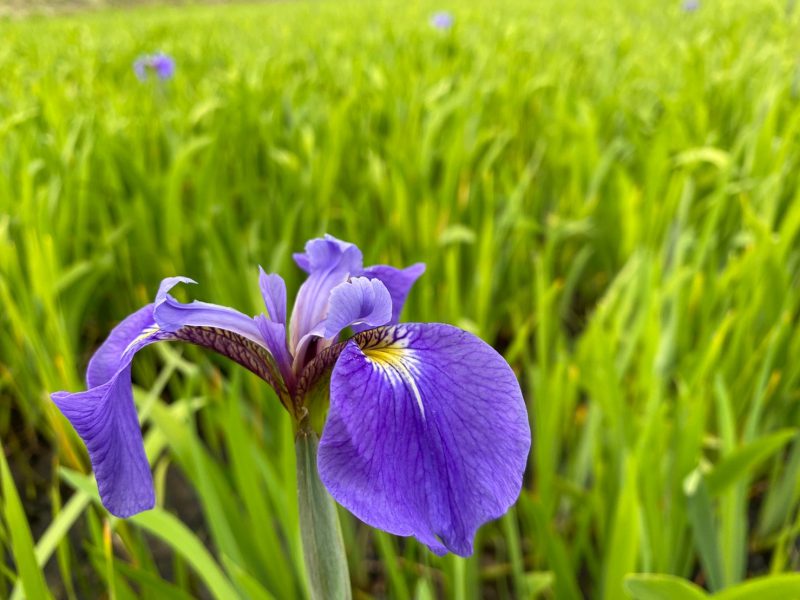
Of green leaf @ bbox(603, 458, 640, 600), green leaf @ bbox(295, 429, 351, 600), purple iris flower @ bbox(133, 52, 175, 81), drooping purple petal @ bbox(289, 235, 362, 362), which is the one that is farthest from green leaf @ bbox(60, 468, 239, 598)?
purple iris flower @ bbox(133, 52, 175, 81)

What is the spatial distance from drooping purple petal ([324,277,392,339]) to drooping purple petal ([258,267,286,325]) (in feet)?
0.29

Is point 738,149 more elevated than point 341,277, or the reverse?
→ point 341,277

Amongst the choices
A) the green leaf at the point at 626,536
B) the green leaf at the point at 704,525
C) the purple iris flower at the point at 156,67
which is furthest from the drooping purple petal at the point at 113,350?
the purple iris flower at the point at 156,67

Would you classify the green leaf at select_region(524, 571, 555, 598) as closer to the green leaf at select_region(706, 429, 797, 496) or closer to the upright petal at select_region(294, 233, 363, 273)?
the green leaf at select_region(706, 429, 797, 496)

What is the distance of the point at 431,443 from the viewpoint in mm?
460

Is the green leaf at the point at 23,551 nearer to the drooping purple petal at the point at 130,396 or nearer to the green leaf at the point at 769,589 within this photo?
the drooping purple petal at the point at 130,396

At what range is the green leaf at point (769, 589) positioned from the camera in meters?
0.65

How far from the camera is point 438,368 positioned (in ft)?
1.61

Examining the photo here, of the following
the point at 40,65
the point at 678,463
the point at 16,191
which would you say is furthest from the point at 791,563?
the point at 40,65

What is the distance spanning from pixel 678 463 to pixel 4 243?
141 cm

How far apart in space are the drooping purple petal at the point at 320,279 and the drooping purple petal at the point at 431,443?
0.12m

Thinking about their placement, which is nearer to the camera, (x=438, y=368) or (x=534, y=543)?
(x=438, y=368)

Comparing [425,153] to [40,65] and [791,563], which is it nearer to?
[791,563]

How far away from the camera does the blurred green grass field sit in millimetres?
951
